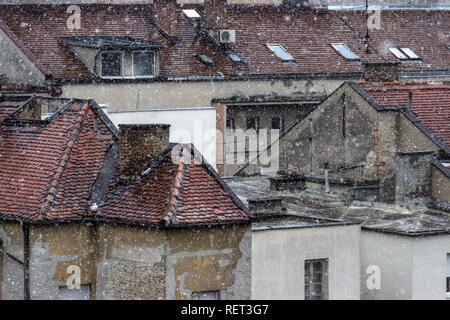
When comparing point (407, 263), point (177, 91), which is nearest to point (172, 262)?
point (407, 263)

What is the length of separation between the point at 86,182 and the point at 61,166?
714mm

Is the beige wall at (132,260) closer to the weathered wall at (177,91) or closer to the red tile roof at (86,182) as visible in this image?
the red tile roof at (86,182)

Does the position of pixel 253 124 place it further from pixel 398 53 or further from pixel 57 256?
pixel 57 256

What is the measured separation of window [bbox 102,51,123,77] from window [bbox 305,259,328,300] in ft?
56.9

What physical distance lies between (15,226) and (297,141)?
13.4m

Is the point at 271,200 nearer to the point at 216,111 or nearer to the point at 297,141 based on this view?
the point at 297,141

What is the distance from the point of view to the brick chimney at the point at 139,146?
25.0 meters

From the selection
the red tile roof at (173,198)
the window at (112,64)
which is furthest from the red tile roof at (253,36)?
the red tile roof at (173,198)

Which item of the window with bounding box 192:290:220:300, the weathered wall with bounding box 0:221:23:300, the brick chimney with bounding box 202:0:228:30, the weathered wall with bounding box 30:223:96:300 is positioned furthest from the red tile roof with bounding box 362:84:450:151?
the weathered wall with bounding box 0:221:23:300

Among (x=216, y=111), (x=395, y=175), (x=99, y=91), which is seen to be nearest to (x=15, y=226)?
(x=395, y=175)

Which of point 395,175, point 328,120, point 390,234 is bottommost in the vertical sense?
point 390,234

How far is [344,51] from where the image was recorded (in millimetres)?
46906

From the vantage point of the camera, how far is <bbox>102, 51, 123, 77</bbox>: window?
41.0 m

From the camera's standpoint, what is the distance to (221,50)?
147 feet
